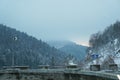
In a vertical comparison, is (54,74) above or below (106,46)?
below

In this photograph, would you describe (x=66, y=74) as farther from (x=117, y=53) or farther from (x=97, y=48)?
(x=97, y=48)

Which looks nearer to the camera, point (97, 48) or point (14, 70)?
point (14, 70)

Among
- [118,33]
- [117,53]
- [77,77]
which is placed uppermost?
[118,33]

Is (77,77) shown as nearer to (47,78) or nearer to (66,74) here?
(66,74)

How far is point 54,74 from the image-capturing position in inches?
1671

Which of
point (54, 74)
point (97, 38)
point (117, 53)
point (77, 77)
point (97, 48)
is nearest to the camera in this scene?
point (77, 77)

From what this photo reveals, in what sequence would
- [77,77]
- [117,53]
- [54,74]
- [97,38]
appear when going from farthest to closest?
[97,38] → [117,53] → [54,74] → [77,77]

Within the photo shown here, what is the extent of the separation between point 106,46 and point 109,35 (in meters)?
11.0

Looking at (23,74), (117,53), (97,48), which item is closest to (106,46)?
(97,48)

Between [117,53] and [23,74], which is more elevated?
[117,53]

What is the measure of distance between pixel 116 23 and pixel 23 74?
5775 inches

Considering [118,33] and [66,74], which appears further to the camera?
[118,33]

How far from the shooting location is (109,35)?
196 m

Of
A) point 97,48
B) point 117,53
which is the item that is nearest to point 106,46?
point 97,48
